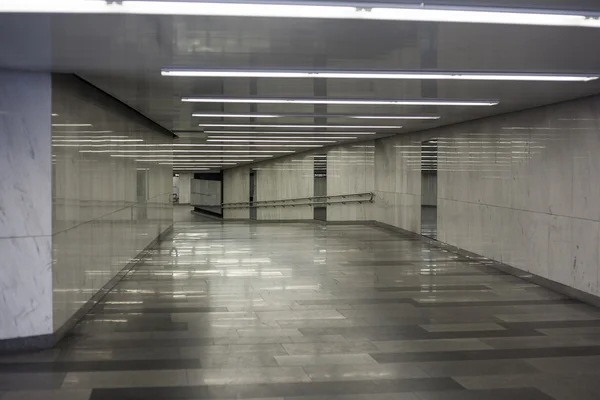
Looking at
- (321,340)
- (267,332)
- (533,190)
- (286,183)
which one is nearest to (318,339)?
(321,340)

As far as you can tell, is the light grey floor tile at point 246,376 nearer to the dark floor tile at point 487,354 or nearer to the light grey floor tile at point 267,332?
the dark floor tile at point 487,354

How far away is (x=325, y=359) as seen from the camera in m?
7.72

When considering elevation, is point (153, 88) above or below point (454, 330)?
above

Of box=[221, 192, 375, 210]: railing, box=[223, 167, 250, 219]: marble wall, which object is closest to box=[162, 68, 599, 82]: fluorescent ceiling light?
box=[221, 192, 375, 210]: railing

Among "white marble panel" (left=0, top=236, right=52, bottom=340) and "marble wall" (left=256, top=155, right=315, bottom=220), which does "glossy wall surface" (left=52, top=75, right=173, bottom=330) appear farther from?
"marble wall" (left=256, top=155, right=315, bottom=220)

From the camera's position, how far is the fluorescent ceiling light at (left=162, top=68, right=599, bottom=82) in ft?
28.4

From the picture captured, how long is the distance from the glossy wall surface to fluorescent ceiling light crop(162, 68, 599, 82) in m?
1.67

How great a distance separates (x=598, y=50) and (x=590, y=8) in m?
1.95

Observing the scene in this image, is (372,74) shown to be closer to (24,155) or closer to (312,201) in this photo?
(24,155)

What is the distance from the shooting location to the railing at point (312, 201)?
1089 inches

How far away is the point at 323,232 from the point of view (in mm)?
23719

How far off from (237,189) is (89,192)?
36090 millimetres

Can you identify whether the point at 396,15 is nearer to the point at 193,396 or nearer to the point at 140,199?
the point at 193,396

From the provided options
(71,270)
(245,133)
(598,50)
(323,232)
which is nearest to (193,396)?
(71,270)
